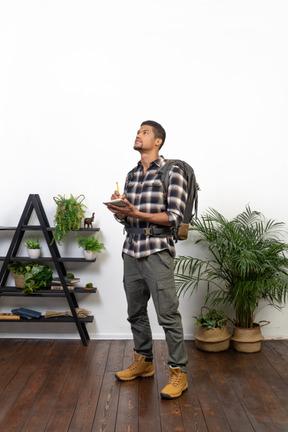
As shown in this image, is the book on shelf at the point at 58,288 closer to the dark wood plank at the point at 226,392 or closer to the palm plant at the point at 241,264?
the palm plant at the point at 241,264

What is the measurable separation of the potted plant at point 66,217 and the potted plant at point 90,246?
0.41 feet

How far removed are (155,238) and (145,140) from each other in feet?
1.97

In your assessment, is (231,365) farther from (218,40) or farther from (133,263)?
(218,40)

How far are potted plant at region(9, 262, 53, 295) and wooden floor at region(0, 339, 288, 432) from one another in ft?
1.56

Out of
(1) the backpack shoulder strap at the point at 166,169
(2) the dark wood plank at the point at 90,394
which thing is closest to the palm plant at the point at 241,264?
(2) the dark wood plank at the point at 90,394

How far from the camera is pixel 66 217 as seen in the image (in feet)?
12.6

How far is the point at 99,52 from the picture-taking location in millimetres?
4043

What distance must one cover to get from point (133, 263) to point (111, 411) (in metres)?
0.86

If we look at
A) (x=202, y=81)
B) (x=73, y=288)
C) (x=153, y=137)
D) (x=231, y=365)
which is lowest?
(x=231, y=365)

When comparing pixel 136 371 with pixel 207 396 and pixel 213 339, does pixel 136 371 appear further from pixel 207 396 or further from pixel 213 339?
pixel 213 339

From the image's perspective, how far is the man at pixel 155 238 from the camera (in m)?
2.86

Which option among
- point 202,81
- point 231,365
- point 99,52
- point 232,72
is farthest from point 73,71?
point 231,365

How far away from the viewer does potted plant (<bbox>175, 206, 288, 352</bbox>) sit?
3.60 m

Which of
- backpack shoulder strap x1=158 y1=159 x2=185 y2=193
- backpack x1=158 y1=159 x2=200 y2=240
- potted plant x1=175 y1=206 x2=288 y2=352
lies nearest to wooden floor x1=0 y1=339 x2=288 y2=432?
potted plant x1=175 y1=206 x2=288 y2=352
